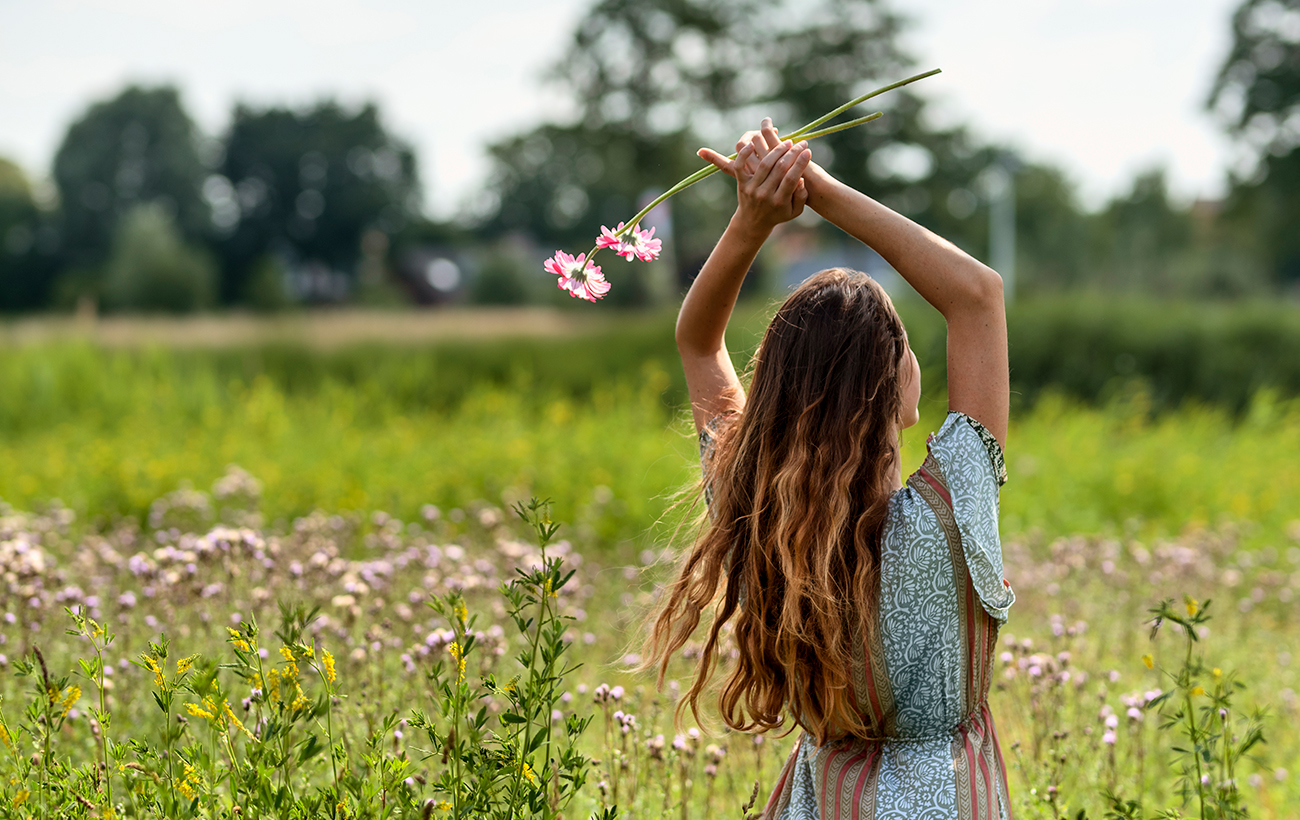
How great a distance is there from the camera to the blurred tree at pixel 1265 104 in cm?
2905

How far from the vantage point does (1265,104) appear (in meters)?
29.3

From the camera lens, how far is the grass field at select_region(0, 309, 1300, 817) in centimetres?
258

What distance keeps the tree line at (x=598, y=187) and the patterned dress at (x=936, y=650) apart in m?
16.3

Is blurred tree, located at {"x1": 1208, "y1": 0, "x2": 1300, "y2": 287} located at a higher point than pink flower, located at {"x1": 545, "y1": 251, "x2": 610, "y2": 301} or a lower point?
higher

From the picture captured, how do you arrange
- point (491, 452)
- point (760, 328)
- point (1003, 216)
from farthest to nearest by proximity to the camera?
point (1003, 216) → point (760, 328) → point (491, 452)

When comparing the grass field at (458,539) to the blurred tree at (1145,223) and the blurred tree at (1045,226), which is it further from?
the blurred tree at (1045,226)

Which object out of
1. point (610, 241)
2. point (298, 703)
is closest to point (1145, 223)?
point (610, 241)

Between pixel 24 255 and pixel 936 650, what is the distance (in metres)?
59.4

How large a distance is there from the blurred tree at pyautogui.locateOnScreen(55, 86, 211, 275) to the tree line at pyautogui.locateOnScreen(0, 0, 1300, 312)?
10 cm

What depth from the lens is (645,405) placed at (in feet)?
29.9

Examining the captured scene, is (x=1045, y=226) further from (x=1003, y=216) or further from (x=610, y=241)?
(x=610, y=241)

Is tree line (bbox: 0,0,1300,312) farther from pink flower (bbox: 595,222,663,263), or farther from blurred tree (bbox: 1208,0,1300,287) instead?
pink flower (bbox: 595,222,663,263)

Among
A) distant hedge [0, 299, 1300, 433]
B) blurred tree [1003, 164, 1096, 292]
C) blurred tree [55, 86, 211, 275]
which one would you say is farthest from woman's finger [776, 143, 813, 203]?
blurred tree [55, 86, 211, 275]

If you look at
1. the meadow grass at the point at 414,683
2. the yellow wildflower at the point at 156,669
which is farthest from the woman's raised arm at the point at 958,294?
the yellow wildflower at the point at 156,669
